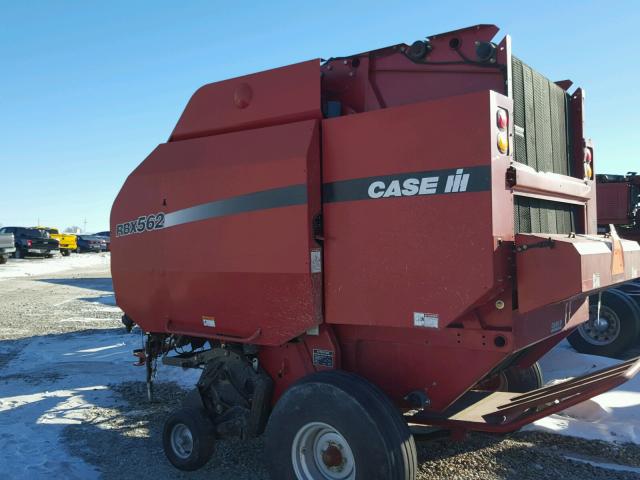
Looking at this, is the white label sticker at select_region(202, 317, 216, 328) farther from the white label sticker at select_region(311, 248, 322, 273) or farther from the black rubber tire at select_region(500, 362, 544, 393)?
the black rubber tire at select_region(500, 362, 544, 393)

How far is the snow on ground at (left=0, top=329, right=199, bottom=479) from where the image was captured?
14.1 ft

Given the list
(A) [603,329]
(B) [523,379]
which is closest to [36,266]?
(A) [603,329]

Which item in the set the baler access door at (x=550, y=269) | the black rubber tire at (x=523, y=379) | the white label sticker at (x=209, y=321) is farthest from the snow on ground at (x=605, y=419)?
the white label sticker at (x=209, y=321)

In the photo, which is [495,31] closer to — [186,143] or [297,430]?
[186,143]

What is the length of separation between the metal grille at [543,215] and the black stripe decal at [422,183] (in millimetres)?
459

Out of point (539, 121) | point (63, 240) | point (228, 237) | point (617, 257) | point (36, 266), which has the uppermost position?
point (63, 240)

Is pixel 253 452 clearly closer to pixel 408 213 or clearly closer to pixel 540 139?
pixel 408 213

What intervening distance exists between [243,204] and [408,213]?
4.06 ft

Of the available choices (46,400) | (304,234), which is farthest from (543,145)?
(46,400)

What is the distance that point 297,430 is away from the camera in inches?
128

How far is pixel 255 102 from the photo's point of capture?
13.0 feet

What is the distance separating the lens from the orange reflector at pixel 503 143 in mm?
2997

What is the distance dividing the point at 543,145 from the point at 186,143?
8.92ft

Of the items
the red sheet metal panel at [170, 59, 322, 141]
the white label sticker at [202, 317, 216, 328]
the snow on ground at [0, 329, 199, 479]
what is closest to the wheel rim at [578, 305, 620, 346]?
the snow on ground at [0, 329, 199, 479]
